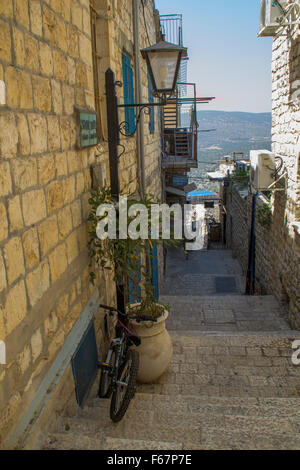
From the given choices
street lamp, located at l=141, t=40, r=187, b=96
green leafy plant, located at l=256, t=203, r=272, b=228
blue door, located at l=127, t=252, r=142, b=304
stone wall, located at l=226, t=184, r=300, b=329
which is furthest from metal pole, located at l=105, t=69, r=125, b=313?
green leafy plant, located at l=256, t=203, r=272, b=228

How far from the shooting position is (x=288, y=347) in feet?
15.8

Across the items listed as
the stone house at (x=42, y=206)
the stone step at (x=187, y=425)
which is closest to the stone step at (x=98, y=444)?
the stone step at (x=187, y=425)

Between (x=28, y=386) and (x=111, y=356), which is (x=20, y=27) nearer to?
(x=28, y=386)

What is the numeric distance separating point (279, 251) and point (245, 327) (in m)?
1.65

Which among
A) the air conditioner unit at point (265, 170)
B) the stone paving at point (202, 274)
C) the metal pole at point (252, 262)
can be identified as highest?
the air conditioner unit at point (265, 170)

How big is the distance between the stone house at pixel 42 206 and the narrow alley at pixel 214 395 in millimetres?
452

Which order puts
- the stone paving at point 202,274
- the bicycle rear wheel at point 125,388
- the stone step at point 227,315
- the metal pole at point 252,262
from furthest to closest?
1. the stone paving at point 202,274
2. the metal pole at point 252,262
3. the stone step at point 227,315
4. the bicycle rear wheel at point 125,388

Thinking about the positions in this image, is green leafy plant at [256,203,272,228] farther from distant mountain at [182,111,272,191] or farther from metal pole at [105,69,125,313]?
distant mountain at [182,111,272,191]

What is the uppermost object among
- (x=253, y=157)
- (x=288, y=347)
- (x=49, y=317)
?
(x=253, y=157)

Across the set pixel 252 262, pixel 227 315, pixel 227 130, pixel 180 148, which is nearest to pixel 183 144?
pixel 180 148

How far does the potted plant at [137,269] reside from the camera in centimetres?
339

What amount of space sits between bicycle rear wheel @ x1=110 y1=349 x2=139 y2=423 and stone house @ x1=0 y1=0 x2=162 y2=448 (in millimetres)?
332

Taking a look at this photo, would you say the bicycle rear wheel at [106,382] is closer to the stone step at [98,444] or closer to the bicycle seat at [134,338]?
the bicycle seat at [134,338]

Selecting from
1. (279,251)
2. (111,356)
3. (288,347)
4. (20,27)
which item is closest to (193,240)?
(279,251)
